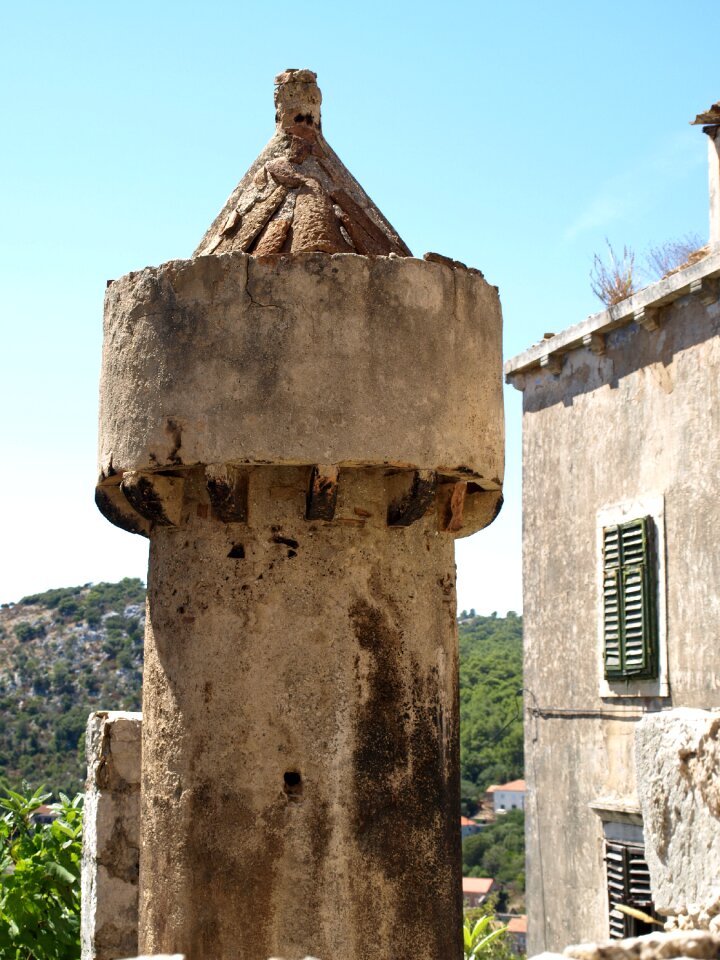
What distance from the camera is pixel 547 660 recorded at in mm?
13539

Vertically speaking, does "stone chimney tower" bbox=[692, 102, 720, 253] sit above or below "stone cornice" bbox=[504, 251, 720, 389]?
above

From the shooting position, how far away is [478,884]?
48781mm

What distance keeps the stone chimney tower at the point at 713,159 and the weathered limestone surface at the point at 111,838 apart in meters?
7.39

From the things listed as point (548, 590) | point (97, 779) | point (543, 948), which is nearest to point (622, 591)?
point (548, 590)

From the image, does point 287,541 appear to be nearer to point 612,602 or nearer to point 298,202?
point 298,202

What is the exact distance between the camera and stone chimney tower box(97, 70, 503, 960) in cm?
454

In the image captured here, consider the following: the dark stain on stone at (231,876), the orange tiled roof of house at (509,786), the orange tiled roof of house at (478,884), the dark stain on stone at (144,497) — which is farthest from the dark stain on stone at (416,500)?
the orange tiled roof of house at (509,786)

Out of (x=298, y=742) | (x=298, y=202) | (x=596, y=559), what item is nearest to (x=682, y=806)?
(x=298, y=742)

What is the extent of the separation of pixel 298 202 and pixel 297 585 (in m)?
1.44

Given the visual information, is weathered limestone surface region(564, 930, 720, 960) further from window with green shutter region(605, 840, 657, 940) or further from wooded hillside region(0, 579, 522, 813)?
wooded hillside region(0, 579, 522, 813)

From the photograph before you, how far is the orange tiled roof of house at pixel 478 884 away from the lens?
155 feet

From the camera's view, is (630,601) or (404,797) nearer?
(404,797)

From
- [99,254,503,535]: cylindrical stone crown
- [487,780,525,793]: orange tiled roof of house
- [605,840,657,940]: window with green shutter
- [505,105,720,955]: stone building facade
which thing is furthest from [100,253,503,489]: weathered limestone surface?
[487,780,525,793]: orange tiled roof of house

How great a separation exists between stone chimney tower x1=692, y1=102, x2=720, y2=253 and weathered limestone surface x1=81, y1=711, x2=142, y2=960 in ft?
24.3
